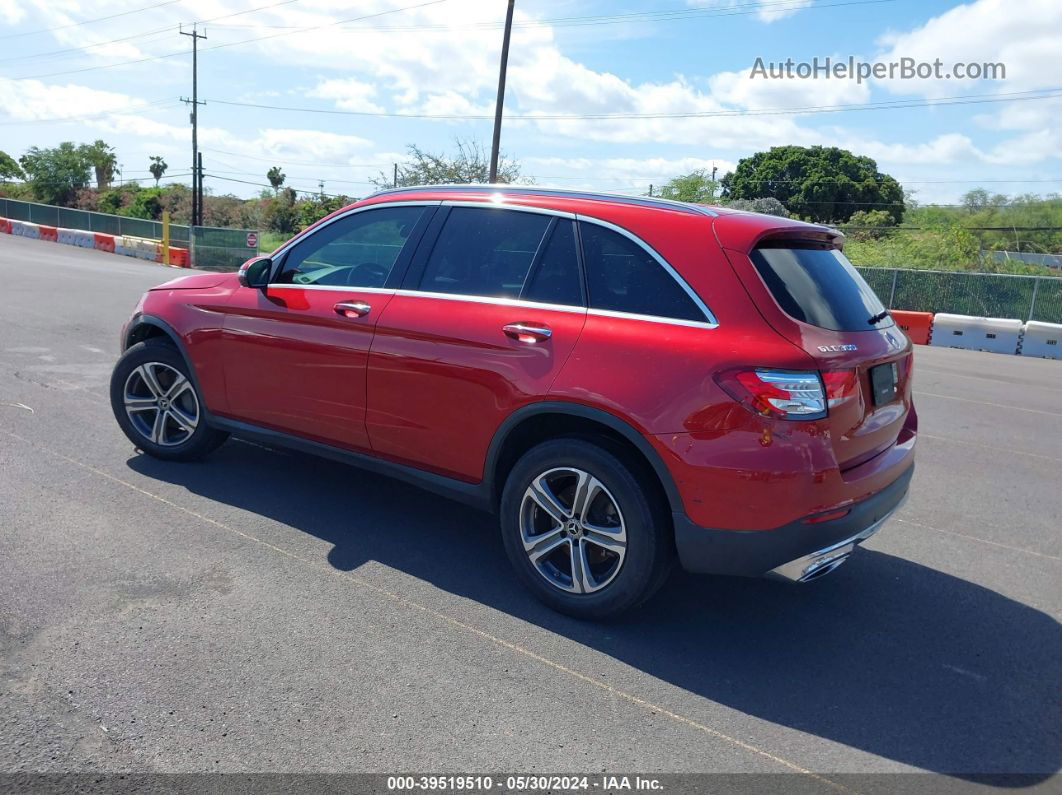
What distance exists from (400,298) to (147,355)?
81.9 inches

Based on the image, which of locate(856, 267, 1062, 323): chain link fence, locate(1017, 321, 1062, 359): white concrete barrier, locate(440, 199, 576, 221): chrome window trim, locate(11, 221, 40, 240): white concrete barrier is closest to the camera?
locate(440, 199, 576, 221): chrome window trim

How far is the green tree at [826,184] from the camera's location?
6125 centimetres

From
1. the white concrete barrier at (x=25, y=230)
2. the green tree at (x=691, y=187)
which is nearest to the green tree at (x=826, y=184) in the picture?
the green tree at (x=691, y=187)

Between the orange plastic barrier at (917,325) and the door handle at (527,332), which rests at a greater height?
the door handle at (527,332)

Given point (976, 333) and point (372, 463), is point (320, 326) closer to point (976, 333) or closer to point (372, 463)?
point (372, 463)

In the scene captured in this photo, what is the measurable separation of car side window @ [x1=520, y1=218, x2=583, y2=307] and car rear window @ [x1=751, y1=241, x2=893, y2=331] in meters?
0.79

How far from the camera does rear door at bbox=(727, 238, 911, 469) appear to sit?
11.1ft

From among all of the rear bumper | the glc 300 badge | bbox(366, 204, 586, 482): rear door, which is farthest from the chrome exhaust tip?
bbox(366, 204, 586, 482): rear door

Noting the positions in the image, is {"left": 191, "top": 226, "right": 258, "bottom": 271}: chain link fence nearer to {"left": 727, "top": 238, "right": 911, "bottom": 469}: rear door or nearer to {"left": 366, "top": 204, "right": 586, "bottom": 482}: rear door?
{"left": 366, "top": 204, "right": 586, "bottom": 482}: rear door

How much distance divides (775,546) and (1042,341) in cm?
1700

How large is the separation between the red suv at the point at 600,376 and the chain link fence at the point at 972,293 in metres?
19.2

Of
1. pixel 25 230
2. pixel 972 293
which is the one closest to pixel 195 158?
pixel 25 230

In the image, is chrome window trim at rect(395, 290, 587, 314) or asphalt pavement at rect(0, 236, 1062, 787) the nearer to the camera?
asphalt pavement at rect(0, 236, 1062, 787)

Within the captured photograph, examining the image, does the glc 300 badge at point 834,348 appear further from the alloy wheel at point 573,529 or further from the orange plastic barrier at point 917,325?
the orange plastic barrier at point 917,325
